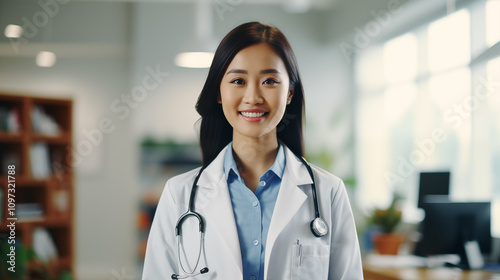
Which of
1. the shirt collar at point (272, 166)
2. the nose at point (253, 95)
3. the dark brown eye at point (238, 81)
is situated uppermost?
the dark brown eye at point (238, 81)

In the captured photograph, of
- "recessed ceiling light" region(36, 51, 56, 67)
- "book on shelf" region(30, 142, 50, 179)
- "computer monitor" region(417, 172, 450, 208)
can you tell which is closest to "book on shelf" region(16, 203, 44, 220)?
"book on shelf" region(30, 142, 50, 179)

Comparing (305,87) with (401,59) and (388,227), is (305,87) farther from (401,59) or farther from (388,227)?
(388,227)

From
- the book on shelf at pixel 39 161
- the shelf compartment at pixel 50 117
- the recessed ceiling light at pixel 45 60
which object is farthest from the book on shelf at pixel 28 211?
the recessed ceiling light at pixel 45 60

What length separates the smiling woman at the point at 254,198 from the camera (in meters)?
1.09

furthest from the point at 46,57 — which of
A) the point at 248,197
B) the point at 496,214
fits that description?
the point at 248,197

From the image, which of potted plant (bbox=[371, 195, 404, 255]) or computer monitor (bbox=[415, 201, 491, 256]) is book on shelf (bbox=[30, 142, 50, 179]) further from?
computer monitor (bbox=[415, 201, 491, 256])

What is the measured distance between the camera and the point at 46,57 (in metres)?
5.66

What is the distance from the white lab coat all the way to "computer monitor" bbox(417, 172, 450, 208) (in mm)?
1850

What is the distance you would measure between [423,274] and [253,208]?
148cm

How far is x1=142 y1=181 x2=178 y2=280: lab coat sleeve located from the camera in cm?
113

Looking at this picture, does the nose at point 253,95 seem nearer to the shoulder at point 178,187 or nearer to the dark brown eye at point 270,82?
the dark brown eye at point 270,82

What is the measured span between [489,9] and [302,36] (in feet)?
5.57

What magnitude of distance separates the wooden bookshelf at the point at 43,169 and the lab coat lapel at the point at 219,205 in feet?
8.92

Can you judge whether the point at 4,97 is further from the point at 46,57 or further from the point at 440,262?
the point at 440,262
